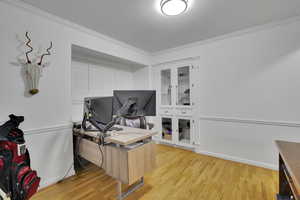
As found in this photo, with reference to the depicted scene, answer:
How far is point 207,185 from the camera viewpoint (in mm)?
1783

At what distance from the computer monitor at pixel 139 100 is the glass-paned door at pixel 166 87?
150cm

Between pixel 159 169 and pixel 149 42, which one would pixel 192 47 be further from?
pixel 159 169

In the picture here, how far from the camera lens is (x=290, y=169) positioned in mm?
849

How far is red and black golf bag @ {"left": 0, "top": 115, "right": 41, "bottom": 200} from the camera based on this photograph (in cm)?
99

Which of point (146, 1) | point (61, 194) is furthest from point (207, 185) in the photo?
point (146, 1)

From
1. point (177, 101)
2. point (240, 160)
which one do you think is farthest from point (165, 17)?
point (240, 160)

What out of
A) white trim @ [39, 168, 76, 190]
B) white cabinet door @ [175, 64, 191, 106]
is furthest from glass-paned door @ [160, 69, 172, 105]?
white trim @ [39, 168, 76, 190]

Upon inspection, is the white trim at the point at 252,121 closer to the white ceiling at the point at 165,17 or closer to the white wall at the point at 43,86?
the white ceiling at the point at 165,17

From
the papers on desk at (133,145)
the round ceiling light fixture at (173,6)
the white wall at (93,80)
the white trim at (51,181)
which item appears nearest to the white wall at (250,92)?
the round ceiling light fixture at (173,6)

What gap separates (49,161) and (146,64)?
282 cm

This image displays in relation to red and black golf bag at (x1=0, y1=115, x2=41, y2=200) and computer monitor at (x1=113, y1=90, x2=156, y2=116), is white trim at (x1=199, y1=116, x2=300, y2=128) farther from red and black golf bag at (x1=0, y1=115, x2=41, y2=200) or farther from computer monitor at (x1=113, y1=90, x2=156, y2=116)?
red and black golf bag at (x1=0, y1=115, x2=41, y2=200)

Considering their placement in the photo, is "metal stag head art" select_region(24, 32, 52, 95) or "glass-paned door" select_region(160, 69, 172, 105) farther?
"glass-paned door" select_region(160, 69, 172, 105)

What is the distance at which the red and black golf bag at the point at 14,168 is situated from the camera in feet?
3.23

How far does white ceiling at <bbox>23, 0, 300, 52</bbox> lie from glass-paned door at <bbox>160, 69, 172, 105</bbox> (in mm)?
1006
